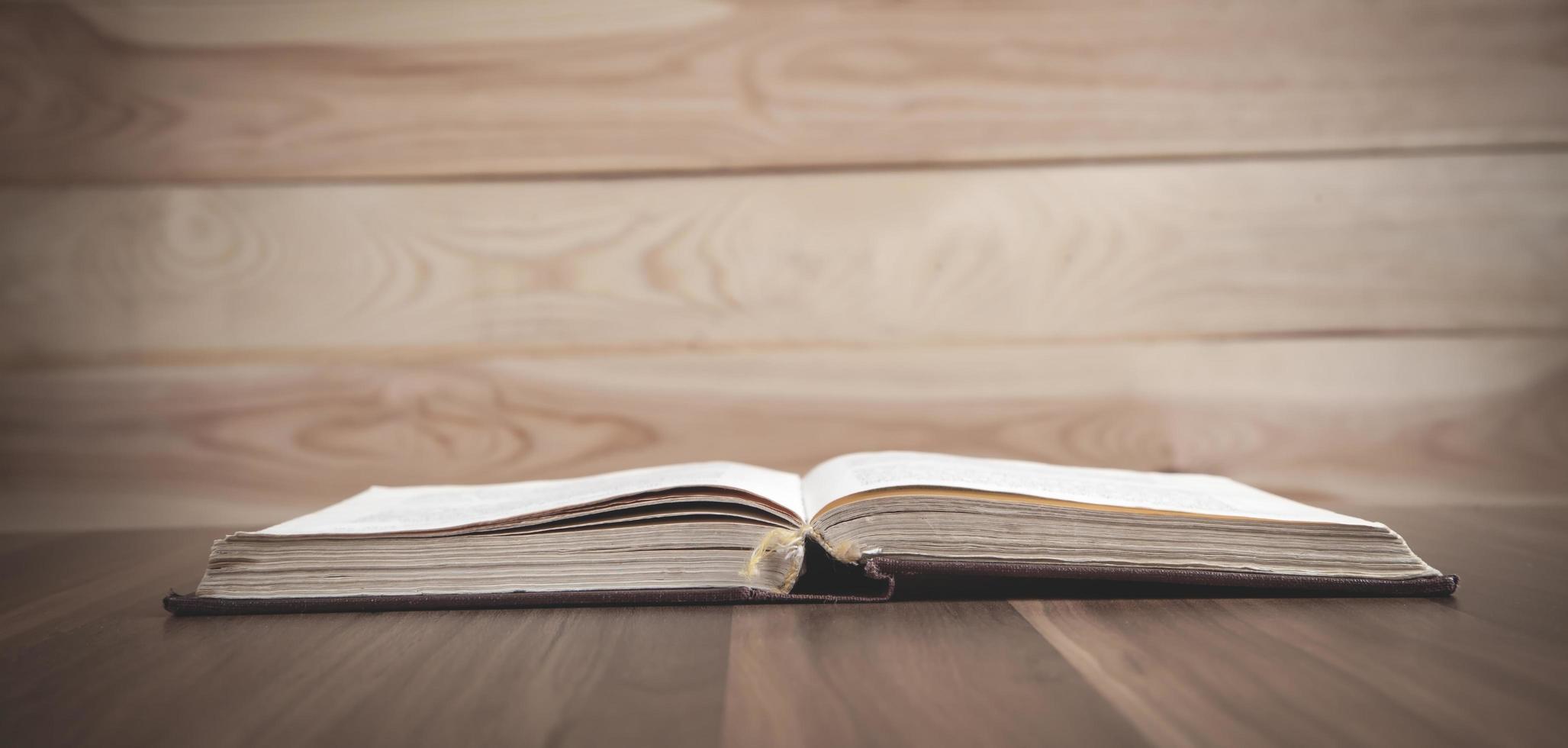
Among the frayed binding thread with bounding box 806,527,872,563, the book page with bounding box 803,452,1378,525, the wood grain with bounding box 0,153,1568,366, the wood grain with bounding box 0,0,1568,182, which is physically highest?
the wood grain with bounding box 0,0,1568,182

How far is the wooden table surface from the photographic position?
0.38 meters

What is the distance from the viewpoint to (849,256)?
1051 millimetres

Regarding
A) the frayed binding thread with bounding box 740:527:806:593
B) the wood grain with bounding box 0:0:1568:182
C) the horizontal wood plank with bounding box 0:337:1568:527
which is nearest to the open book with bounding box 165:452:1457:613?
the frayed binding thread with bounding box 740:527:806:593

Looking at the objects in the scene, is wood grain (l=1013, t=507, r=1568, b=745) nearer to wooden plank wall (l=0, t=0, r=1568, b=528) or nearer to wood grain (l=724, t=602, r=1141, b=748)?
wood grain (l=724, t=602, r=1141, b=748)

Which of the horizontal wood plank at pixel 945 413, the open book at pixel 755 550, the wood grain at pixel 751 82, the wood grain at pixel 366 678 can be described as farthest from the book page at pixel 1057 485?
the wood grain at pixel 751 82

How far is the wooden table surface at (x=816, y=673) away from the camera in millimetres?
379

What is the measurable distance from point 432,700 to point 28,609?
0.39 metres

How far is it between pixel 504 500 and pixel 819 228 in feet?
A: 1.73

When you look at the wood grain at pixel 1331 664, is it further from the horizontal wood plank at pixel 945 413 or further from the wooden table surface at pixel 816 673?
the horizontal wood plank at pixel 945 413

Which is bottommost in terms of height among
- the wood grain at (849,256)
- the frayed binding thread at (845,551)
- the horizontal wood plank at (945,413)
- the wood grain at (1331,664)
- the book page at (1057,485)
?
the wood grain at (1331,664)

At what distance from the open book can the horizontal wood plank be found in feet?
1.49

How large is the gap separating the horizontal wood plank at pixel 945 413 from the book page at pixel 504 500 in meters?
0.26

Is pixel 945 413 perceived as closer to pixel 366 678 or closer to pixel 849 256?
pixel 849 256

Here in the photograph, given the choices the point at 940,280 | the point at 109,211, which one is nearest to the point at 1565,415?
the point at 940,280
